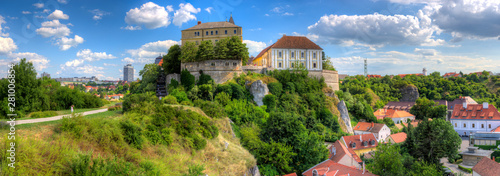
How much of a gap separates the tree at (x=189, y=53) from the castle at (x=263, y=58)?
2.23 ft

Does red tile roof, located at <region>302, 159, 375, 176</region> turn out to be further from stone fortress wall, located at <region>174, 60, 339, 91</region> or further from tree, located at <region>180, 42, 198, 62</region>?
tree, located at <region>180, 42, 198, 62</region>

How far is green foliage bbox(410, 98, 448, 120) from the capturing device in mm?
55744

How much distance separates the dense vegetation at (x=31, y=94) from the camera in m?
12.8

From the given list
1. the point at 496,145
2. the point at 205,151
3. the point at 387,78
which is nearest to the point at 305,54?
the point at 496,145

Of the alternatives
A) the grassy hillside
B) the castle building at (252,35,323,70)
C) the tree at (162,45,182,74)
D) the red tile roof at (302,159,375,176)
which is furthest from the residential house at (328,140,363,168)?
the tree at (162,45,182,74)

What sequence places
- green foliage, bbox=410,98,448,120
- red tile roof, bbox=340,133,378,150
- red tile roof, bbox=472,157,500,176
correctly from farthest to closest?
green foliage, bbox=410,98,448,120, red tile roof, bbox=340,133,378,150, red tile roof, bbox=472,157,500,176

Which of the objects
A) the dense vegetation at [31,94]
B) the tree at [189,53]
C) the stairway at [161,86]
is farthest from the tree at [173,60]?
the dense vegetation at [31,94]

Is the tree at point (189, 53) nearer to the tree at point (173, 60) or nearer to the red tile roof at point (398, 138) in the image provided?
the tree at point (173, 60)

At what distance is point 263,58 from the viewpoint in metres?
43.0

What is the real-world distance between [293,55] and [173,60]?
17133 mm

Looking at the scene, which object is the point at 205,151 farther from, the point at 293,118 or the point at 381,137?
the point at 381,137

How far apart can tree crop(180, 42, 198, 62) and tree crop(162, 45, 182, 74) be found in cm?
212

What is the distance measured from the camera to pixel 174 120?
16.2 m

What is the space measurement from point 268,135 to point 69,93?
13919mm
